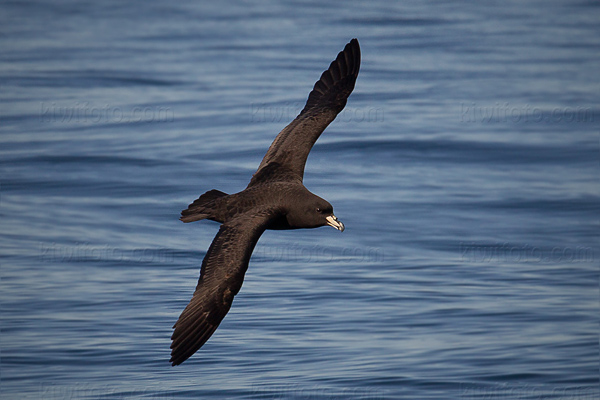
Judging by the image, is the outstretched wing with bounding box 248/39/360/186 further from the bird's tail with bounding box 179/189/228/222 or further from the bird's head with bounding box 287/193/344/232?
the bird's head with bounding box 287/193/344/232

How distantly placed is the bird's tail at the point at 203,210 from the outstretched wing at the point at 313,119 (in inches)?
28.3

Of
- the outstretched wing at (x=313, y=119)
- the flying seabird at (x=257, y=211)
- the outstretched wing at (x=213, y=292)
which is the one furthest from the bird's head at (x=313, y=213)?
the outstretched wing at (x=313, y=119)

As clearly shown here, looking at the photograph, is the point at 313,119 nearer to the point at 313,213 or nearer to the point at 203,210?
the point at 313,213

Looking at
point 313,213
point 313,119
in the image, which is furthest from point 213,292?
point 313,119

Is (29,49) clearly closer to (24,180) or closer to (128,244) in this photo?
(24,180)

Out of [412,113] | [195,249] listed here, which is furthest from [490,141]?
[195,249]

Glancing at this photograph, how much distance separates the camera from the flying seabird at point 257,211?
8.80 m

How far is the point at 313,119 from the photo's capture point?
11.5 m

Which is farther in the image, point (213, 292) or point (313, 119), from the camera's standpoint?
point (313, 119)

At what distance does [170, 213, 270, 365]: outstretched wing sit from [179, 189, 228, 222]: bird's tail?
575 mm

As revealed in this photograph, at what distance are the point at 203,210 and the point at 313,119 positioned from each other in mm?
2265

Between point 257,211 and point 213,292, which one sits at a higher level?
point 257,211

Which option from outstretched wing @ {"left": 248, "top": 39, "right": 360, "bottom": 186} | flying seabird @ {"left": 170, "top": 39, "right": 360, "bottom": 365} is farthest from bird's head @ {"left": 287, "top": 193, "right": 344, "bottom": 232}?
outstretched wing @ {"left": 248, "top": 39, "right": 360, "bottom": 186}

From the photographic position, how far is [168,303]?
11.5 m
